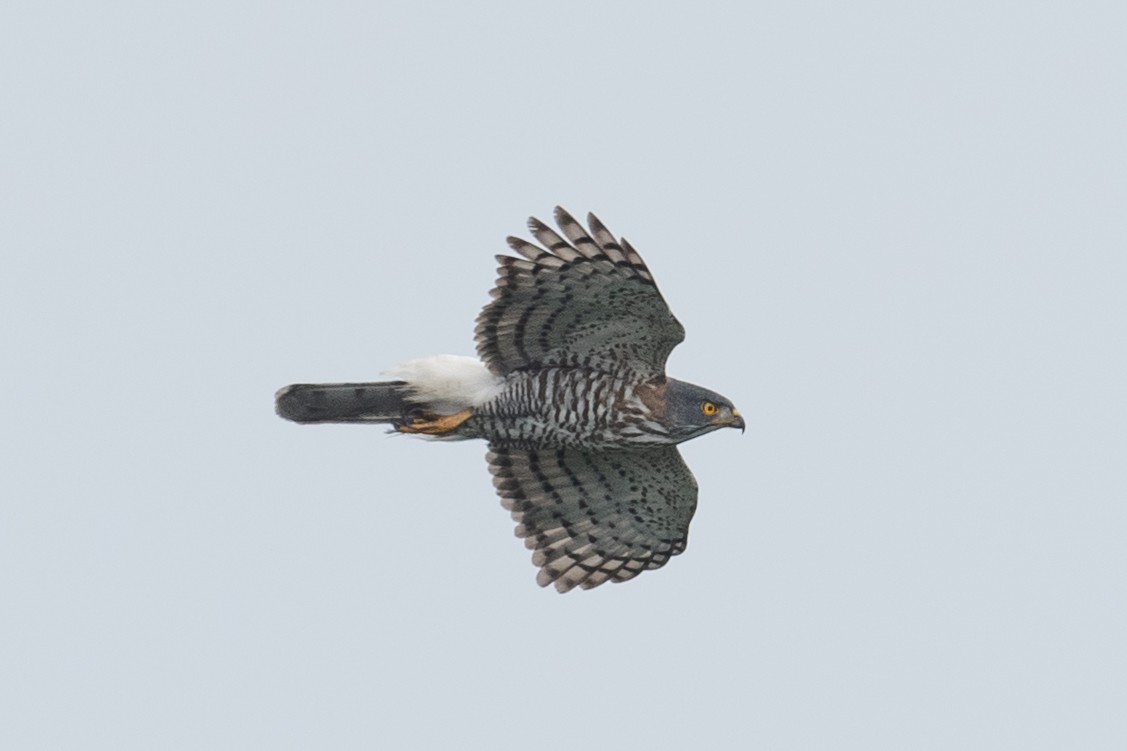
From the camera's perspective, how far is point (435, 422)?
13.3 m

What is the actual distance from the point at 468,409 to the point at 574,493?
4.04 ft

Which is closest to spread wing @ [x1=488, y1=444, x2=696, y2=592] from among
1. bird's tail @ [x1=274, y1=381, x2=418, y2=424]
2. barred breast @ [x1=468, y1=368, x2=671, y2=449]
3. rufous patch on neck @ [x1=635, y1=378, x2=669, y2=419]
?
barred breast @ [x1=468, y1=368, x2=671, y2=449]

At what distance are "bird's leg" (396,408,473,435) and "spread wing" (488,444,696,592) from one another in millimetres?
635

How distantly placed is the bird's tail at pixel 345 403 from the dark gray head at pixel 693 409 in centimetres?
176

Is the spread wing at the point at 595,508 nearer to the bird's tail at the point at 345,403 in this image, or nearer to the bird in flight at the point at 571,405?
the bird in flight at the point at 571,405

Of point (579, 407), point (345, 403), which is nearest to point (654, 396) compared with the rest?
point (579, 407)

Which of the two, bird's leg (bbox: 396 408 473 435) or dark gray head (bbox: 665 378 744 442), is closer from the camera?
dark gray head (bbox: 665 378 744 442)

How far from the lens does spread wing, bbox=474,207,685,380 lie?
12375 millimetres

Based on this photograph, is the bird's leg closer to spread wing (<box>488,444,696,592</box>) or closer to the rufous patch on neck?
spread wing (<box>488,444,696,592</box>)

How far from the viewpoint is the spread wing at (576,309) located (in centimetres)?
1238

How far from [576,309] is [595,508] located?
1968 mm

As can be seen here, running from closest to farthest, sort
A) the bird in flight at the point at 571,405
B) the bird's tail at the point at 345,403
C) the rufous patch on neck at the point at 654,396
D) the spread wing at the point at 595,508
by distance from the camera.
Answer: the bird in flight at the point at 571,405, the rufous patch on neck at the point at 654,396, the bird's tail at the point at 345,403, the spread wing at the point at 595,508

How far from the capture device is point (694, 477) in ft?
45.6

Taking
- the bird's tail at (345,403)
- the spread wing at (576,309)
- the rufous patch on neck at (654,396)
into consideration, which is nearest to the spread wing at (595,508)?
the rufous patch on neck at (654,396)
